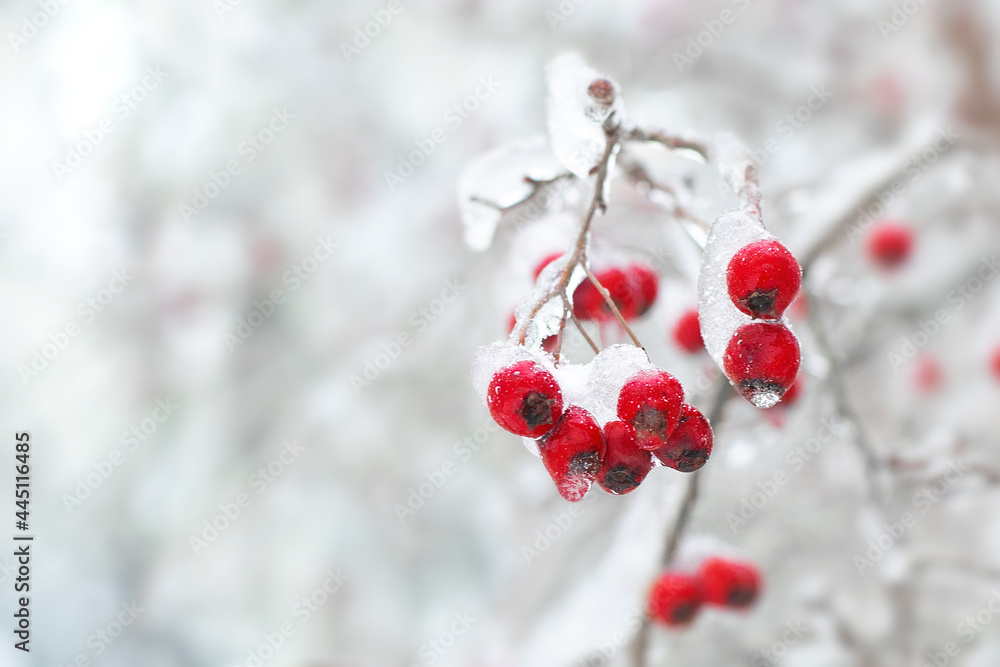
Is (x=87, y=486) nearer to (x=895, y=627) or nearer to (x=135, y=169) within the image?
(x=135, y=169)

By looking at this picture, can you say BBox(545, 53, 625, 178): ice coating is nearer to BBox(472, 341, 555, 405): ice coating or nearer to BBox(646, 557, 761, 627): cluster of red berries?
BBox(472, 341, 555, 405): ice coating

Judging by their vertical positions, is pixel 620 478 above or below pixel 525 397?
below

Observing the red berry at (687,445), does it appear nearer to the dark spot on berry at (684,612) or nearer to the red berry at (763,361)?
the red berry at (763,361)

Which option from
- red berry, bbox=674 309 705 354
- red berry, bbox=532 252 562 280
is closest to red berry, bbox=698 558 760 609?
red berry, bbox=674 309 705 354

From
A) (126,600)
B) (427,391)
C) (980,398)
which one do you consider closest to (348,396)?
(427,391)

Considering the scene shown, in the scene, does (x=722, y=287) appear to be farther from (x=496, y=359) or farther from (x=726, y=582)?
(x=726, y=582)

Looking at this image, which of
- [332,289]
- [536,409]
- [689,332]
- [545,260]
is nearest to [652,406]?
[536,409]

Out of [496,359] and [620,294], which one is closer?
[496,359]
